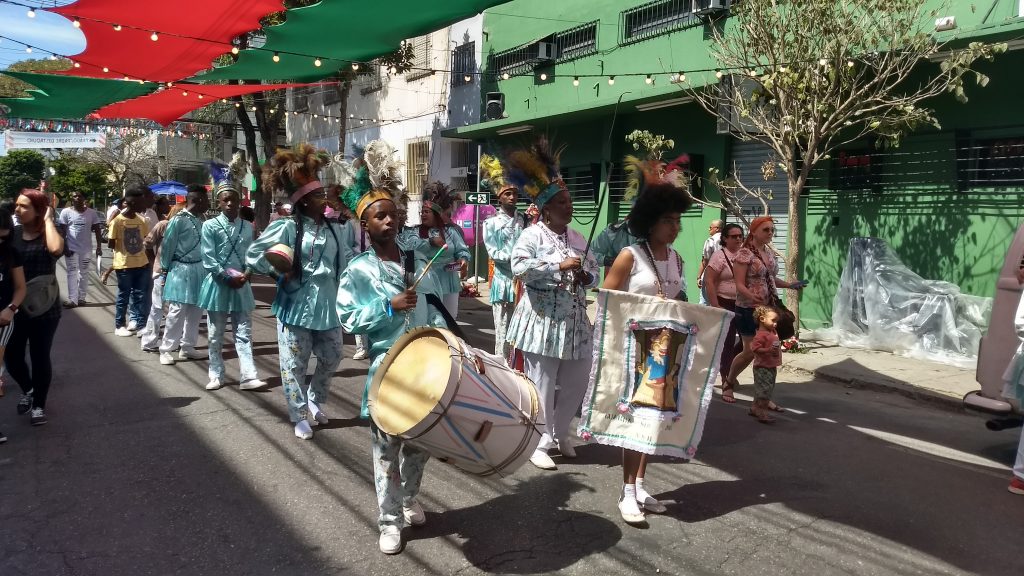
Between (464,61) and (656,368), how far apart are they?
1619 cm

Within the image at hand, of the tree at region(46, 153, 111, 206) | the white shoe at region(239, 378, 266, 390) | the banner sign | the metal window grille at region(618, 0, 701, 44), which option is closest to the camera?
the white shoe at region(239, 378, 266, 390)

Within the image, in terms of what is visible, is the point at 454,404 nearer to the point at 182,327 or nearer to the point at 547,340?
the point at 547,340

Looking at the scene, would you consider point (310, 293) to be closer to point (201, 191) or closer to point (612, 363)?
point (612, 363)

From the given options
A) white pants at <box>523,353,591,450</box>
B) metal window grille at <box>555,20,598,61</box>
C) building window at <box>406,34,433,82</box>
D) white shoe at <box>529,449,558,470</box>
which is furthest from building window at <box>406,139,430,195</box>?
white shoe at <box>529,449,558,470</box>

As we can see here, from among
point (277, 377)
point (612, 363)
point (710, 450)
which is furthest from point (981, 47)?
point (277, 377)

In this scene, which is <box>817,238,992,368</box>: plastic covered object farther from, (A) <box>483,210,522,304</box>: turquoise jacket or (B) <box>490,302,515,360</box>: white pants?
(A) <box>483,210,522,304</box>: turquoise jacket

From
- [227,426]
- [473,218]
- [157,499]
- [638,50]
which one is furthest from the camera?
[473,218]

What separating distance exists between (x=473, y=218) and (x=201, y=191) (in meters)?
8.65

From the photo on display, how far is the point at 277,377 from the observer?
7520 millimetres

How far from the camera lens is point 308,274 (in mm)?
5465

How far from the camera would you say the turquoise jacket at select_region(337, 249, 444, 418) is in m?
3.68

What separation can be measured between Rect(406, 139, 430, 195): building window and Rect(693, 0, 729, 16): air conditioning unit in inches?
357

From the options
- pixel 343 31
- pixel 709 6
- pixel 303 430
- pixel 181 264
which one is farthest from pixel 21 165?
pixel 303 430

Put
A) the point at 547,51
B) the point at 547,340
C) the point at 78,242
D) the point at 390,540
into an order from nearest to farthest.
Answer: the point at 390,540 → the point at 547,340 → the point at 78,242 → the point at 547,51
